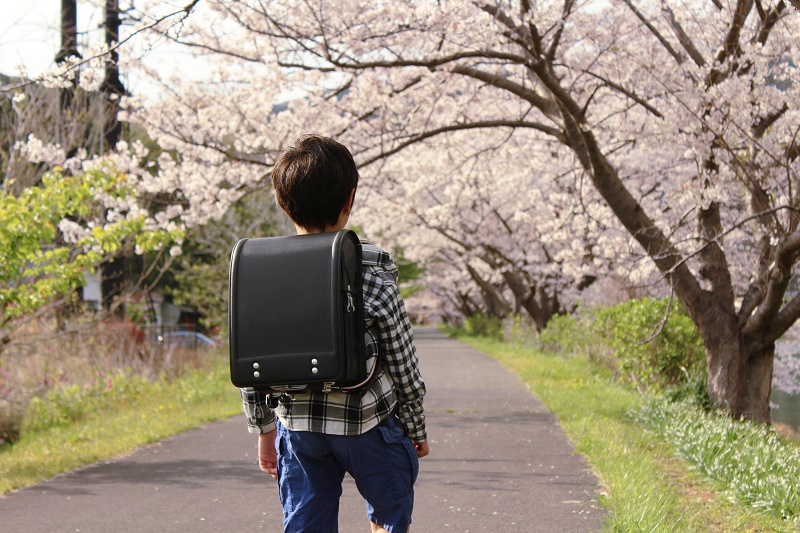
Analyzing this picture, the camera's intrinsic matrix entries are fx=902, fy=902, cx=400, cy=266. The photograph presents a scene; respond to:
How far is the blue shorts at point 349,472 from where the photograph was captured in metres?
2.58

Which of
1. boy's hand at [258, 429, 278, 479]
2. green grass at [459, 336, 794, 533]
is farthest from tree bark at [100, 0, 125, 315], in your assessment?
boy's hand at [258, 429, 278, 479]

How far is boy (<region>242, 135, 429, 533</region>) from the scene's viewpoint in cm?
258

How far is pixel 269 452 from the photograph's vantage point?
280 centimetres

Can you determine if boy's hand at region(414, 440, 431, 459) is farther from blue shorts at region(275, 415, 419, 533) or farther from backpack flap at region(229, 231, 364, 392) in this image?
backpack flap at region(229, 231, 364, 392)

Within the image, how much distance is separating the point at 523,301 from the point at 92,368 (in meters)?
14.5

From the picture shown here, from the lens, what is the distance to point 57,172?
7.84 meters

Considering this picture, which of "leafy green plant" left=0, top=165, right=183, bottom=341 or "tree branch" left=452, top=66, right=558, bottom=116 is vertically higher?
"tree branch" left=452, top=66, right=558, bottom=116

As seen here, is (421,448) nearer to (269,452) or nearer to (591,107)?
(269,452)

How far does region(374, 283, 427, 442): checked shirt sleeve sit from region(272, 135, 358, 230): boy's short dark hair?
0.95 ft

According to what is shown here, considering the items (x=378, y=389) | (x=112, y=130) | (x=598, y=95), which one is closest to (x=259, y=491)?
(x=378, y=389)

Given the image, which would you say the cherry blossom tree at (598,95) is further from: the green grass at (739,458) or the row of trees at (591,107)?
the green grass at (739,458)

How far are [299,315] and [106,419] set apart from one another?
8.78 meters

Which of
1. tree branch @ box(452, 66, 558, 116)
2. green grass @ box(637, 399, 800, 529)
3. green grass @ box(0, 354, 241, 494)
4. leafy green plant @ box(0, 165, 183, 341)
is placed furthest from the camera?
tree branch @ box(452, 66, 558, 116)

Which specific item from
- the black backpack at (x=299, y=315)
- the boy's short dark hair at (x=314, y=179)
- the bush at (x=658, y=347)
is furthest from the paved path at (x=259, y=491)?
the bush at (x=658, y=347)
